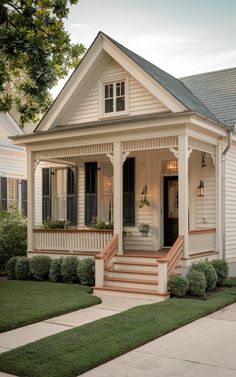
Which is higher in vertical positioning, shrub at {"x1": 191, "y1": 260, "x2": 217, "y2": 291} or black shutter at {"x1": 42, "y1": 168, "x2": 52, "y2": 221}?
black shutter at {"x1": 42, "y1": 168, "x2": 52, "y2": 221}

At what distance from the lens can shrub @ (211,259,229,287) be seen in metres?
11.7

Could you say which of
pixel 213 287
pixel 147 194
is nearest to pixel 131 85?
pixel 147 194

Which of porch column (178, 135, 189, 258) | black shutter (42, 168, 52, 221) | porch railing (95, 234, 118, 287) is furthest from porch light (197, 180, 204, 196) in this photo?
black shutter (42, 168, 52, 221)

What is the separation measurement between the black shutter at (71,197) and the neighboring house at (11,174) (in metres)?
3.89

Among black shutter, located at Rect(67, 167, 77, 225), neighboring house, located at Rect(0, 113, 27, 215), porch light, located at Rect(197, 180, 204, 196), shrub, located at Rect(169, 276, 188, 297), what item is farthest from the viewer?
neighboring house, located at Rect(0, 113, 27, 215)

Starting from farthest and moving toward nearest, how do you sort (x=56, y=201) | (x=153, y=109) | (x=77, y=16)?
(x=56, y=201) < (x=153, y=109) < (x=77, y=16)

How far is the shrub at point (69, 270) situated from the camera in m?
12.1

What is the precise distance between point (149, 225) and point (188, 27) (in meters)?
5.79

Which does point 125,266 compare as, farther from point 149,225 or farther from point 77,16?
point 77,16

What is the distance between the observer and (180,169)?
10.9 metres

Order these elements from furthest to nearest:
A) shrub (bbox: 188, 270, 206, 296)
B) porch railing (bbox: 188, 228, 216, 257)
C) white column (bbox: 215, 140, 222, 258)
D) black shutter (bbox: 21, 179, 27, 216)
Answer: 1. black shutter (bbox: 21, 179, 27, 216)
2. white column (bbox: 215, 140, 222, 258)
3. porch railing (bbox: 188, 228, 216, 257)
4. shrub (bbox: 188, 270, 206, 296)

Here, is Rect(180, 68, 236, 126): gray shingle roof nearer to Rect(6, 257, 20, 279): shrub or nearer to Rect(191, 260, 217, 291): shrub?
Rect(191, 260, 217, 291): shrub

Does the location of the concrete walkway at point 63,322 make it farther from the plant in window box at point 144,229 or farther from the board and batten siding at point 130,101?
the board and batten siding at point 130,101

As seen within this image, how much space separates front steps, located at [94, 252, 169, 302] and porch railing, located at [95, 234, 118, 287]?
16cm
